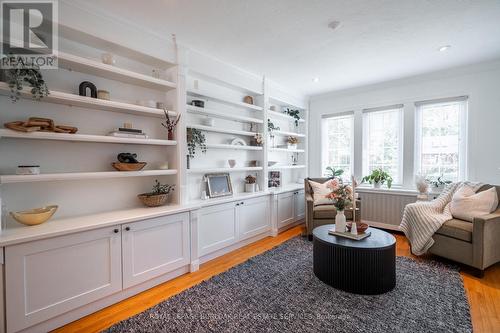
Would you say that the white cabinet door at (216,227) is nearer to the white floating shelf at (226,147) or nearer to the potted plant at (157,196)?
the potted plant at (157,196)

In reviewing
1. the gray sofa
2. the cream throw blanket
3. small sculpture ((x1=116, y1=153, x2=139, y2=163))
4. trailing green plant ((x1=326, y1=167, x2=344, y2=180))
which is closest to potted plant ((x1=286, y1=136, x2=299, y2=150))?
trailing green plant ((x1=326, y1=167, x2=344, y2=180))

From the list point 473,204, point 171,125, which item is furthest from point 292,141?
point 473,204

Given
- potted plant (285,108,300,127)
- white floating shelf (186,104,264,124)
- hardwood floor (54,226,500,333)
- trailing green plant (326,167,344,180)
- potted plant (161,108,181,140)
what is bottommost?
hardwood floor (54,226,500,333)

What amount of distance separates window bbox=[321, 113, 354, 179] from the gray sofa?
6.77 feet

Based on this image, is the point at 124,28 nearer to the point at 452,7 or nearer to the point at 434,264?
the point at 452,7

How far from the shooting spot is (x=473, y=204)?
273cm

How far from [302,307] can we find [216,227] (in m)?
1.41

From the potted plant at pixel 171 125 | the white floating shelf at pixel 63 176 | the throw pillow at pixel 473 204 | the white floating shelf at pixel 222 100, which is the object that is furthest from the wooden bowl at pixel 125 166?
the throw pillow at pixel 473 204

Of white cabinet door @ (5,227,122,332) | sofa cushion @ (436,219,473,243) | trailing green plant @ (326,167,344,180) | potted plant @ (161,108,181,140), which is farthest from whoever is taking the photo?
trailing green plant @ (326,167,344,180)

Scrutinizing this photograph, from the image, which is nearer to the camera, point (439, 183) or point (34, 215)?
point (34, 215)

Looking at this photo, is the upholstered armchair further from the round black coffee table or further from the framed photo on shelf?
the round black coffee table

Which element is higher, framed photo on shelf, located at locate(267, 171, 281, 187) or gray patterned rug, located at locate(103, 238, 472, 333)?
framed photo on shelf, located at locate(267, 171, 281, 187)

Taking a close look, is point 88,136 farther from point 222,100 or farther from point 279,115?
point 279,115

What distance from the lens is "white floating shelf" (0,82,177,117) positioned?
184cm
